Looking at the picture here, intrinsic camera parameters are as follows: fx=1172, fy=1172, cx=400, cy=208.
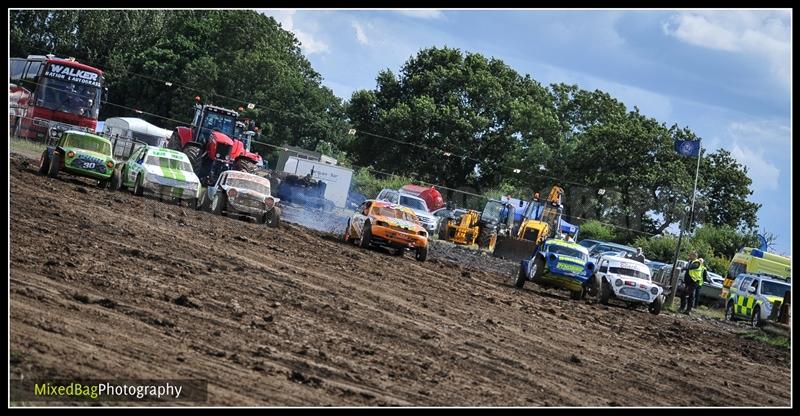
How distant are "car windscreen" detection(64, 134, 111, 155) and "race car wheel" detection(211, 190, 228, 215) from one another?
364cm

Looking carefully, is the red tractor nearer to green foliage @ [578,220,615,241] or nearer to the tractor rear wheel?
the tractor rear wheel

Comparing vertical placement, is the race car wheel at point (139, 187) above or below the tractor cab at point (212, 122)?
below

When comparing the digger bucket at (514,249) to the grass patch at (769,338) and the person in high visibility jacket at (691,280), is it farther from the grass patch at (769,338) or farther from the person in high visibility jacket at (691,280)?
the grass patch at (769,338)

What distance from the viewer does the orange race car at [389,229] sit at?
2989 cm

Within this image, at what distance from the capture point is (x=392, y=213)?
1212 inches

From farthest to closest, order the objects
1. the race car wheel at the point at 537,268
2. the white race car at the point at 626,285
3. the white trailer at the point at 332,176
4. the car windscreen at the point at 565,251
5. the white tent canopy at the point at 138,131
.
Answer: the white tent canopy at the point at 138,131 < the white trailer at the point at 332,176 < the car windscreen at the point at 565,251 < the race car wheel at the point at 537,268 < the white race car at the point at 626,285

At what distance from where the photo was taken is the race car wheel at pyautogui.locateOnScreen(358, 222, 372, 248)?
98.7 ft

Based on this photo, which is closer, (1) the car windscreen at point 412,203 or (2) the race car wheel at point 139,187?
(2) the race car wheel at point 139,187

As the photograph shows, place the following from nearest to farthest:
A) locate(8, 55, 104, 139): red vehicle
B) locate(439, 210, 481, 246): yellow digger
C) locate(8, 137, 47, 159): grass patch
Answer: locate(8, 137, 47, 159): grass patch < locate(439, 210, 481, 246): yellow digger < locate(8, 55, 104, 139): red vehicle

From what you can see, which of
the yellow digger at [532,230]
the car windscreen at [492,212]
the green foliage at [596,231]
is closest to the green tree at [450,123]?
the green foliage at [596,231]

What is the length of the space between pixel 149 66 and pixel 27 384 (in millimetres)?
77087

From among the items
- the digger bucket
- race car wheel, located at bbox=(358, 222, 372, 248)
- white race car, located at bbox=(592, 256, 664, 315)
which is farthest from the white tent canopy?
white race car, located at bbox=(592, 256, 664, 315)

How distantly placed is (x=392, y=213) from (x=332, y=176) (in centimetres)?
2794

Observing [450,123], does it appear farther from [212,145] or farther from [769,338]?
[769,338]
